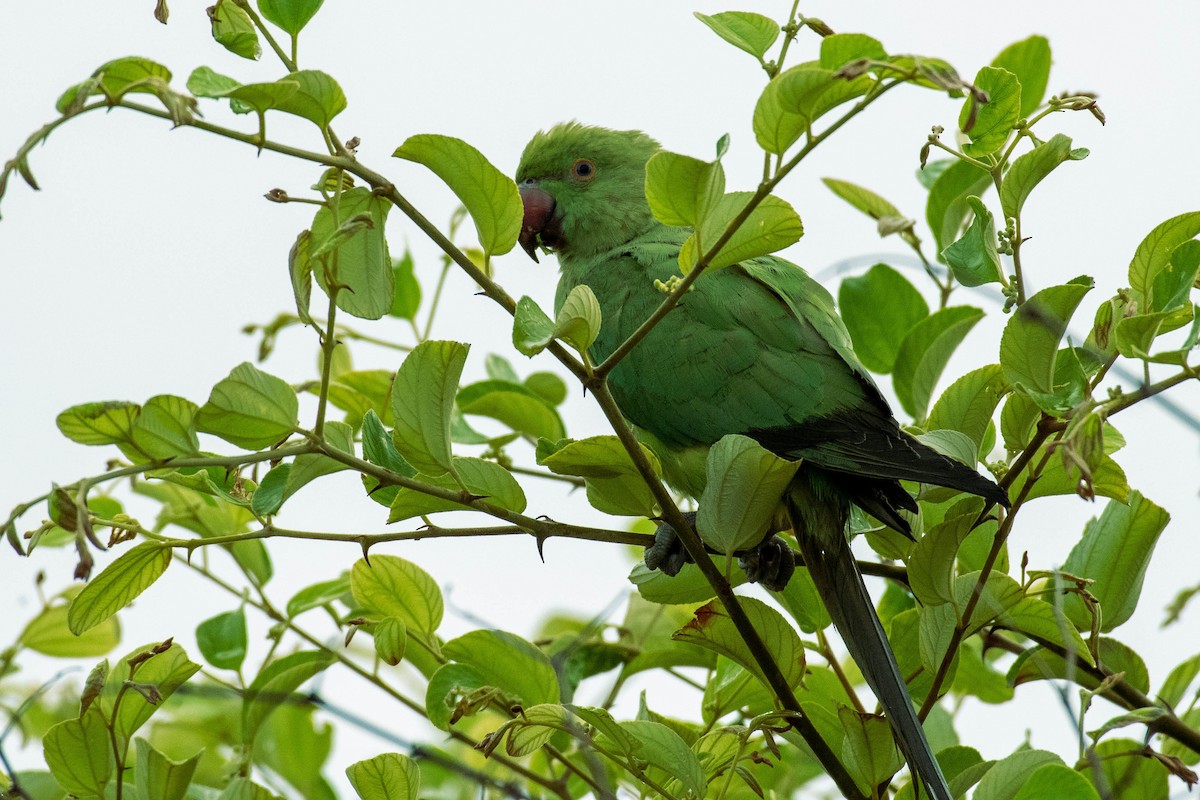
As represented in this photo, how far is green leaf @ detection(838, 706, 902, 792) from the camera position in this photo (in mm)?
1525

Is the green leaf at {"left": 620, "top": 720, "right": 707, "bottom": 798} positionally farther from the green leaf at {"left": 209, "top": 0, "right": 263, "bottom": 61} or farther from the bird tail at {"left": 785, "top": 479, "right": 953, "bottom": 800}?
the green leaf at {"left": 209, "top": 0, "right": 263, "bottom": 61}

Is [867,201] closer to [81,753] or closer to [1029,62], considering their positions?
[1029,62]

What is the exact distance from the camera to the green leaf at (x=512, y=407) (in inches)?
87.2

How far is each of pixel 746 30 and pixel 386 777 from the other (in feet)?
3.42

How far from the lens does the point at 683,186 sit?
1.27 m

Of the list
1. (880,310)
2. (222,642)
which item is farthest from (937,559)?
(222,642)

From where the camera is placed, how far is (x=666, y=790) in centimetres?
162

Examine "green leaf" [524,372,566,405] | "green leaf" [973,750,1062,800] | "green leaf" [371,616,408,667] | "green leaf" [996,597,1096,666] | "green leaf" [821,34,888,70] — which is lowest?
"green leaf" [973,750,1062,800]

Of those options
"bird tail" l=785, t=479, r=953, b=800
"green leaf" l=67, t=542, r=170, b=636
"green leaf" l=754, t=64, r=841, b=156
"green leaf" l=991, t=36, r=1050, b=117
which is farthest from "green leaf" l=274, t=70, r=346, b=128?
"green leaf" l=991, t=36, r=1050, b=117

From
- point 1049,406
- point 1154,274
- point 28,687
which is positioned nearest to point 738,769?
point 1049,406

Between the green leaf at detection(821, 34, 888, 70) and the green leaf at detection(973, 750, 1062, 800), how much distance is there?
86 cm

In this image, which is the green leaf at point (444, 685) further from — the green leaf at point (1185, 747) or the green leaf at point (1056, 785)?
the green leaf at point (1185, 747)

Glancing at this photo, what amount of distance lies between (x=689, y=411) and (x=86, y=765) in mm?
1257

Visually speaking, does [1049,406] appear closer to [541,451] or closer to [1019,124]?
[1019,124]
